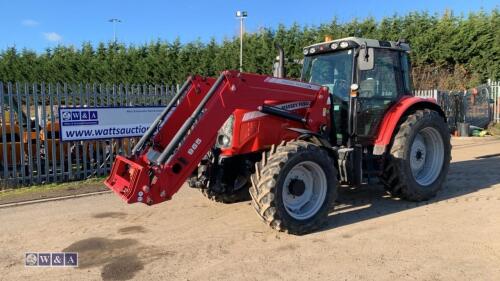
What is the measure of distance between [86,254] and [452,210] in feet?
15.3

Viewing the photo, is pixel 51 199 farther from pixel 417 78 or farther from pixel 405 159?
pixel 417 78

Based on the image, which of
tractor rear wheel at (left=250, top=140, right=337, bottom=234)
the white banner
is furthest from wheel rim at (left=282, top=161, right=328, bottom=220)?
the white banner

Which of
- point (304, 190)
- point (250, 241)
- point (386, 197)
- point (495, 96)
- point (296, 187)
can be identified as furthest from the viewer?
point (495, 96)

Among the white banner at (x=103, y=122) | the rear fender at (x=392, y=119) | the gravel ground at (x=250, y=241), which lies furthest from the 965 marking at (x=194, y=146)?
the white banner at (x=103, y=122)

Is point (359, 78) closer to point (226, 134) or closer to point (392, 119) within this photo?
point (392, 119)

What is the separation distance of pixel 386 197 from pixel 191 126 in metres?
3.56

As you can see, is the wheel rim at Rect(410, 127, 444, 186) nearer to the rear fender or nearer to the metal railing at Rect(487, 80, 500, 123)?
the rear fender

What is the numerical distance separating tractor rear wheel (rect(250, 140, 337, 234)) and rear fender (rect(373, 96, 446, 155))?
4.08 ft

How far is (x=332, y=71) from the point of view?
680cm

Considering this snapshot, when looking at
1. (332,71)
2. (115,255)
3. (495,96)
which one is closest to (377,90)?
(332,71)

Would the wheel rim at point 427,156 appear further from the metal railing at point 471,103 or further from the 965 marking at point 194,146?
the metal railing at point 471,103

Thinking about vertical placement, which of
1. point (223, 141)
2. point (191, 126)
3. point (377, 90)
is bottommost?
point (223, 141)

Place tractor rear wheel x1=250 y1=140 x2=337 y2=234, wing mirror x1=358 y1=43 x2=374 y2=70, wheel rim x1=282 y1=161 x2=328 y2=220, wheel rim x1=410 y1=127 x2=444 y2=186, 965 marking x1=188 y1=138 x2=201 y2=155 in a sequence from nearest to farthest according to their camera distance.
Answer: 965 marking x1=188 y1=138 x2=201 y2=155, tractor rear wheel x1=250 y1=140 x2=337 y2=234, wheel rim x1=282 y1=161 x2=328 y2=220, wing mirror x1=358 y1=43 x2=374 y2=70, wheel rim x1=410 y1=127 x2=444 y2=186

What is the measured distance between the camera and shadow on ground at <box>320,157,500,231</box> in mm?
6258
